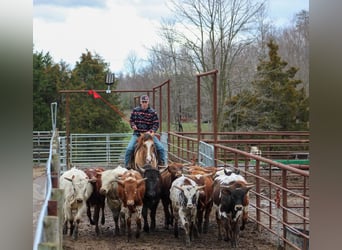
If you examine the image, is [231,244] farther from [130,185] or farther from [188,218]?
[130,185]

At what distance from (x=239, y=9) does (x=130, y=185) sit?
984 cm

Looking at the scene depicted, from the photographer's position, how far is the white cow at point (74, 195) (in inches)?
160

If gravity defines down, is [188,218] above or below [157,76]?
below

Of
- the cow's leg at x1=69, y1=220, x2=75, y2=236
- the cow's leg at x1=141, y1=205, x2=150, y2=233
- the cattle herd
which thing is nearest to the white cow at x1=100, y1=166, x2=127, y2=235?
the cattle herd

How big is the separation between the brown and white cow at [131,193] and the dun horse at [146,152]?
1.94 feet

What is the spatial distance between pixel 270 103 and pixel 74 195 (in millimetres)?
9752

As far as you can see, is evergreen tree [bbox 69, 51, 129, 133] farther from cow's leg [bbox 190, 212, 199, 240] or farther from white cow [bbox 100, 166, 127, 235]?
cow's leg [bbox 190, 212, 199, 240]

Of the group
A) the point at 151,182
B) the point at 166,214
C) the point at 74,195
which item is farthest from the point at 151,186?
the point at 74,195

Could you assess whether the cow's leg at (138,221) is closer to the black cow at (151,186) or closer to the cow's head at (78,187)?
the black cow at (151,186)

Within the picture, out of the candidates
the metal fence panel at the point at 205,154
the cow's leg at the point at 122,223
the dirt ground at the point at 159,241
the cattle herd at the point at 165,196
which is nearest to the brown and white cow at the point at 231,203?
the cattle herd at the point at 165,196

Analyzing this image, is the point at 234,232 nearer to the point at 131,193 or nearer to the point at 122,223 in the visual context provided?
the point at 131,193

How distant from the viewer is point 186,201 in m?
3.83
